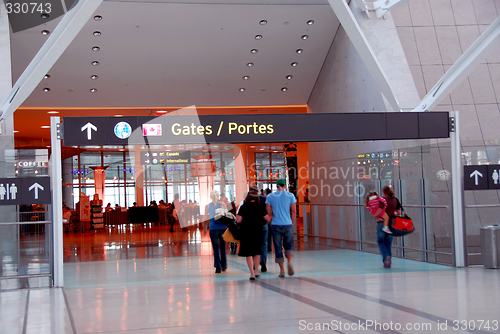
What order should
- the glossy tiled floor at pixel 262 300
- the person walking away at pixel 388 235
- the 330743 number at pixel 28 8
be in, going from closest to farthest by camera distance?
the glossy tiled floor at pixel 262 300 → the person walking away at pixel 388 235 → the 330743 number at pixel 28 8

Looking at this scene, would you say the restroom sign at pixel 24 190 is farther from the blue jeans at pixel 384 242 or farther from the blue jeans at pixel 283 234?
the blue jeans at pixel 384 242

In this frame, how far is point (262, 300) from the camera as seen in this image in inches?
242

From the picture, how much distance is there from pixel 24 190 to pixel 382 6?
9.71m

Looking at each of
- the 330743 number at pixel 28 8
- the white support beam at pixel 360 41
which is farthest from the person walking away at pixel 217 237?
the 330743 number at pixel 28 8

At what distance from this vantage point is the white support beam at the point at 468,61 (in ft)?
30.4

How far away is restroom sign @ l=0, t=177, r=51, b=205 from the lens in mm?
7770

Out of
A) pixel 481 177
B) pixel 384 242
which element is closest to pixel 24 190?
pixel 384 242

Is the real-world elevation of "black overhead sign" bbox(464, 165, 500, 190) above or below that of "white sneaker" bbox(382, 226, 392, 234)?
above

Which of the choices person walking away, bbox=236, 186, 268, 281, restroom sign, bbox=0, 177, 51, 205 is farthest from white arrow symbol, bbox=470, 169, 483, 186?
restroom sign, bbox=0, 177, 51, 205

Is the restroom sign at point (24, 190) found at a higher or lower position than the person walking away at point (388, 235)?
higher

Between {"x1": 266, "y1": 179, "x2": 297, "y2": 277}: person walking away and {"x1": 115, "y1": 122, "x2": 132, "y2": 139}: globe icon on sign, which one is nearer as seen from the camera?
{"x1": 266, "y1": 179, "x2": 297, "y2": 277}: person walking away

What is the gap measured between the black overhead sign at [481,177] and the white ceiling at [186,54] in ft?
22.3

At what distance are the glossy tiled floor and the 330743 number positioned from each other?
21.6 ft

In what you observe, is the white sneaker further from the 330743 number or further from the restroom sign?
the 330743 number
